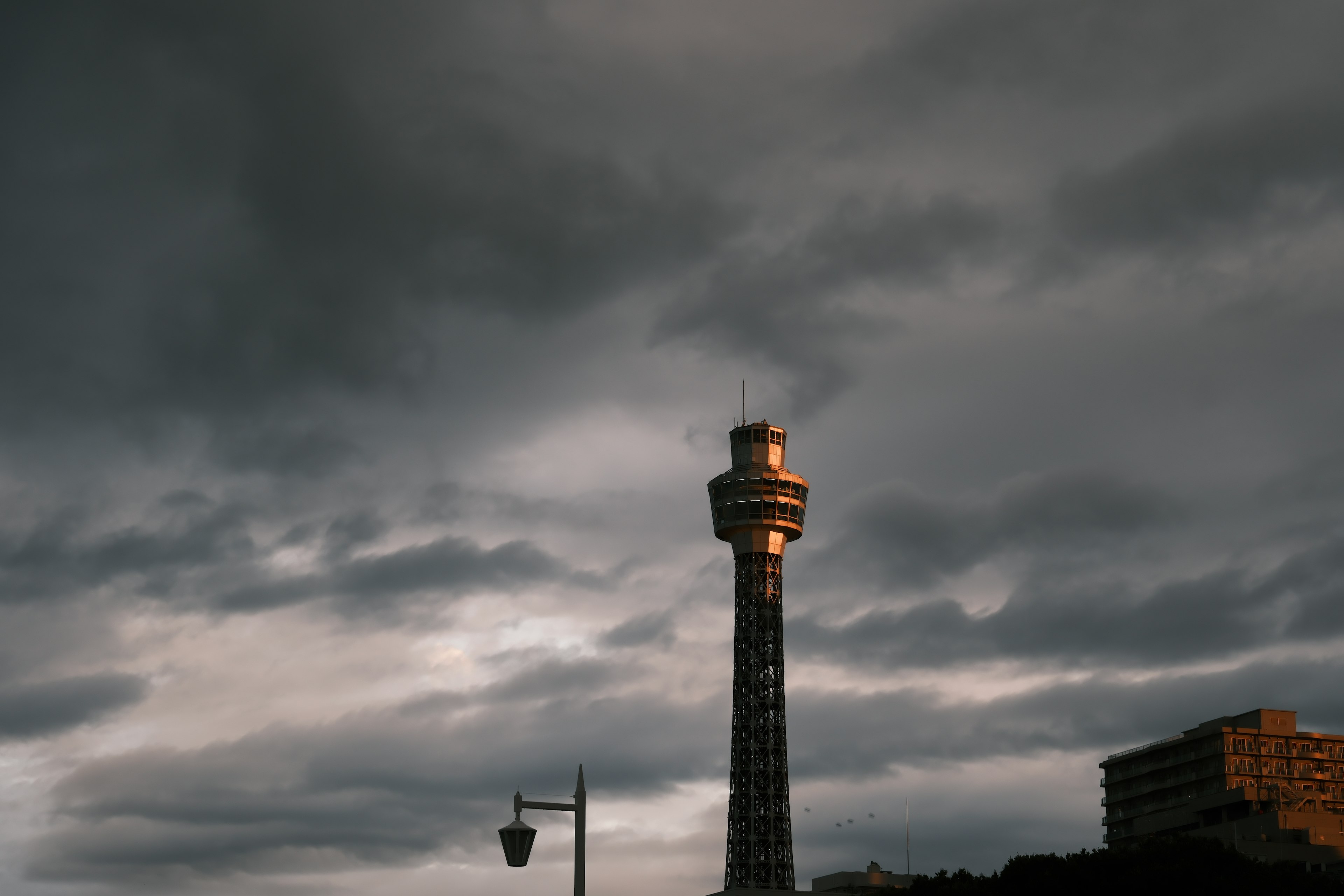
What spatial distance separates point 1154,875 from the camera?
116 metres

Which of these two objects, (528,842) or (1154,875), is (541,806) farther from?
(1154,875)

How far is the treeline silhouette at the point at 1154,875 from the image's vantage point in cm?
11100

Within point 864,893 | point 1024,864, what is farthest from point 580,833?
point 864,893

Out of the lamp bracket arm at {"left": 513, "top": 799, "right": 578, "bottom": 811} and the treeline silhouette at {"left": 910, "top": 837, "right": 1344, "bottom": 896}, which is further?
the treeline silhouette at {"left": 910, "top": 837, "right": 1344, "bottom": 896}

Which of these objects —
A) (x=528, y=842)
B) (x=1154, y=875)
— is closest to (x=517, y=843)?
(x=528, y=842)

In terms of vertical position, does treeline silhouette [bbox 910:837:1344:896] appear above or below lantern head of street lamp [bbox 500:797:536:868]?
below

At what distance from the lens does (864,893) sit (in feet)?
641

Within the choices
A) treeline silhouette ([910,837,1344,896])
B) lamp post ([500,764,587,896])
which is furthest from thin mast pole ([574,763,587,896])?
treeline silhouette ([910,837,1344,896])

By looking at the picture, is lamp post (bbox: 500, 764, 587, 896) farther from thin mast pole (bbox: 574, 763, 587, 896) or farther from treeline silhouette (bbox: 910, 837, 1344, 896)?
treeline silhouette (bbox: 910, 837, 1344, 896)

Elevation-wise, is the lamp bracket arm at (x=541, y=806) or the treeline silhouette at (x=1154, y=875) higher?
the lamp bracket arm at (x=541, y=806)

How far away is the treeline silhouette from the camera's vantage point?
111000 millimetres

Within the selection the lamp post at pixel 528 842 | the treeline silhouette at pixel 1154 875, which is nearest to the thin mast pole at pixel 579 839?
the lamp post at pixel 528 842

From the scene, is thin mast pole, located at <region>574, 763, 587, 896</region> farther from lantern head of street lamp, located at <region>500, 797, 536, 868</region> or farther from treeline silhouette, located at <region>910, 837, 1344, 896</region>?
treeline silhouette, located at <region>910, 837, 1344, 896</region>

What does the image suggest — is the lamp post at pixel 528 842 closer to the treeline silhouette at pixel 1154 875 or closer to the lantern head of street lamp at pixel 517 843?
the lantern head of street lamp at pixel 517 843
